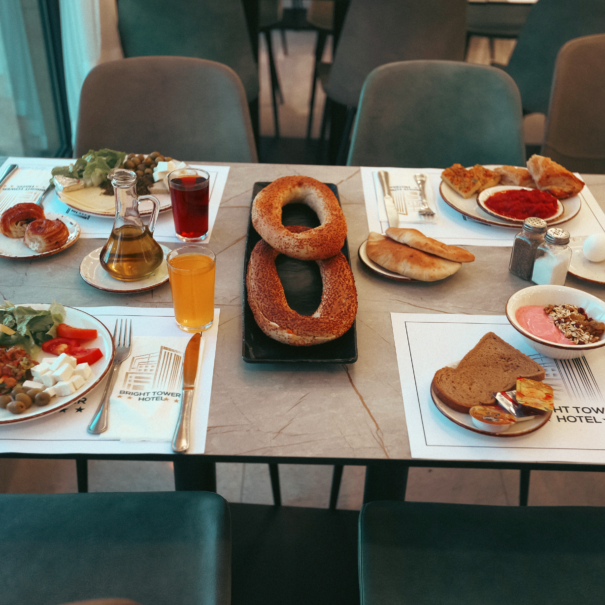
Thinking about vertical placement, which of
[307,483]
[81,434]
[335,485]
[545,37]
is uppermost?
[545,37]

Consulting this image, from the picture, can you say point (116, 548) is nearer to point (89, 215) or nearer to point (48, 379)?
point (48, 379)

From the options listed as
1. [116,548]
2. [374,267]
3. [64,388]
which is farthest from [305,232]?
[116,548]

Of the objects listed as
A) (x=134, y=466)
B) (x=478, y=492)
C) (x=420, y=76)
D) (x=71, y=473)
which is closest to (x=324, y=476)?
(x=478, y=492)

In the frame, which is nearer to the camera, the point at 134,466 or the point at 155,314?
the point at 155,314

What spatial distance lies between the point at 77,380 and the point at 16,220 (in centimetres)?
49

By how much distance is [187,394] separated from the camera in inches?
30.8

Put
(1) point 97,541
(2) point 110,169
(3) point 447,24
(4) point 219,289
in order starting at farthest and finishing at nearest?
(3) point 447,24, (2) point 110,169, (4) point 219,289, (1) point 97,541

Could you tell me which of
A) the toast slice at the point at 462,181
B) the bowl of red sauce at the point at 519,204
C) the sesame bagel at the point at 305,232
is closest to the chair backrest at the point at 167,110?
the sesame bagel at the point at 305,232

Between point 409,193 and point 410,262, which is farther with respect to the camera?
point 409,193

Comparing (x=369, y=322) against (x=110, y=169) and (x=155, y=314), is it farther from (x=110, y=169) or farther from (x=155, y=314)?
(x=110, y=169)

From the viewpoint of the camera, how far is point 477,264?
111 centimetres

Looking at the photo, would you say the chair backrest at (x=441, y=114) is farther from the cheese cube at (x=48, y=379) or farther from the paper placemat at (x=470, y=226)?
the cheese cube at (x=48, y=379)

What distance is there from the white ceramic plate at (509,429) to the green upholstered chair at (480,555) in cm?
28

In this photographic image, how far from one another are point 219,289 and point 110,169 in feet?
1.55
